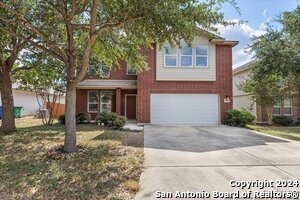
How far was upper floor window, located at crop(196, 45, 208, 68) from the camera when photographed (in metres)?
19.0

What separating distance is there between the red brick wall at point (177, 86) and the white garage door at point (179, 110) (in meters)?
0.44

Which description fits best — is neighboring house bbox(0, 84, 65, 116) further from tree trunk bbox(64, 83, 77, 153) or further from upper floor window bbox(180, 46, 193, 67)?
tree trunk bbox(64, 83, 77, 153)

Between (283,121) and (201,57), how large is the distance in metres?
9.39

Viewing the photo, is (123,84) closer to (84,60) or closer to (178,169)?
(84,60)

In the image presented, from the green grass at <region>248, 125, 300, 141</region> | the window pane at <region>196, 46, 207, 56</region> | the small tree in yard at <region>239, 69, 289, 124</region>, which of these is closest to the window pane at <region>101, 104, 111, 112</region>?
the window pane at <region>196, 46, 207, 56</region>

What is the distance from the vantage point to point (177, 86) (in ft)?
61.8

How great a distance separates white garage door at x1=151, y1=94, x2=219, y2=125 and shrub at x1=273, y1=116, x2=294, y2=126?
6707 mm

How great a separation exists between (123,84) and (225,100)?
25.7ft

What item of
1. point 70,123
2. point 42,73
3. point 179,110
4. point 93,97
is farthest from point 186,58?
point 70,123

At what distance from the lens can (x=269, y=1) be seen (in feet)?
45.3

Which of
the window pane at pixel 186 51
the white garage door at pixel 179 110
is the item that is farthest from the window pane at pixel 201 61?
the white garage door at pixel 179 110

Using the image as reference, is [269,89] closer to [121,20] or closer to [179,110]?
[179,110]

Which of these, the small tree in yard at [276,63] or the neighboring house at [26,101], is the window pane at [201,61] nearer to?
the small tree in yard at [276,63]

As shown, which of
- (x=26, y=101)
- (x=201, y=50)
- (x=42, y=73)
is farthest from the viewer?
(x=26, y=101)
